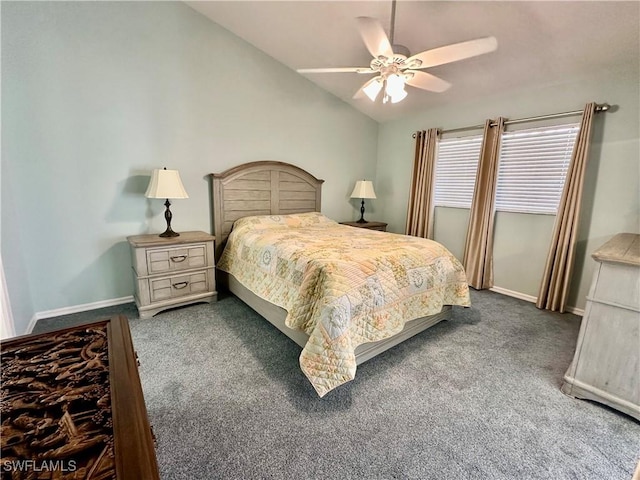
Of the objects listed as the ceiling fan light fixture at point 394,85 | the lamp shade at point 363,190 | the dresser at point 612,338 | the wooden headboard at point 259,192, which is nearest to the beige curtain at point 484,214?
the lamp shade at point 363,190

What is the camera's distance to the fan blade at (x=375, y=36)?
1.70m

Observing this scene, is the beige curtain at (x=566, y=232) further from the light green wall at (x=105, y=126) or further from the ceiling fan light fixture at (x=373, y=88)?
the light green wall at (x=105, y=126)

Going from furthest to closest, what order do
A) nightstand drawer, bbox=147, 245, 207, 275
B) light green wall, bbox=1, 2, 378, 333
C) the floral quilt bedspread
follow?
1. nightstand drawer, bbox=147, 245, 207, 275
2. light green wall, bbox=1, 2, 378, 333
3. the floral quilt bedspread

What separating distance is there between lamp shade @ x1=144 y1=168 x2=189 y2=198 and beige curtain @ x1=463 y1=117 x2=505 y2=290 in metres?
3.37

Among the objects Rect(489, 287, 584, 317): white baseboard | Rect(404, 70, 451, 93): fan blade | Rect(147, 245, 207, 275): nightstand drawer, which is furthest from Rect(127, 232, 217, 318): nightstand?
Rect(489, 287, 584, 317): white baseboard

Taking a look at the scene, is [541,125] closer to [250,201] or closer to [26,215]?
[250,201]

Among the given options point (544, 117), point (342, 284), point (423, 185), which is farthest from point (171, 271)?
point (544, 117)

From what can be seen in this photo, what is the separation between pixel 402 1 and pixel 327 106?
193cm

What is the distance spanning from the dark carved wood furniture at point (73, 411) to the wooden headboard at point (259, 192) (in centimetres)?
236

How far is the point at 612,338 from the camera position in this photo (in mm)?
1584

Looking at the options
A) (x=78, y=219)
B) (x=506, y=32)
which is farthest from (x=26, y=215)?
(x=506, y=32)

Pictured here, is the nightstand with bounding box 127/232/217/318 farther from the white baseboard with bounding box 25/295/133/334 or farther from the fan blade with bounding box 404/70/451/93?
the fan blade with bounding box 404/70/451/93

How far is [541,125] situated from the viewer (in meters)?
3.03

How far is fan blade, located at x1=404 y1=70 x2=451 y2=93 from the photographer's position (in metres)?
2.13
